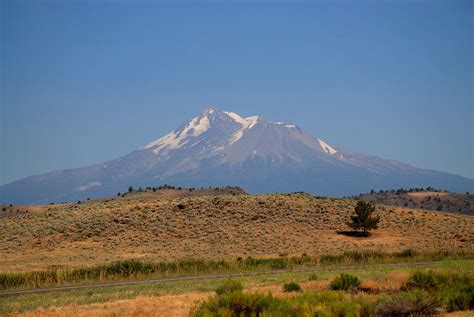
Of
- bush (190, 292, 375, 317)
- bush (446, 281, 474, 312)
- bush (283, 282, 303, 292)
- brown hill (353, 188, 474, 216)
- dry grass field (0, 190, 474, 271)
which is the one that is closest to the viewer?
bush (190, 292, 375, 317)

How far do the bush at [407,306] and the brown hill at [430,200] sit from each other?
3741 inches

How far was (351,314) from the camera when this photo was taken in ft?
46.4

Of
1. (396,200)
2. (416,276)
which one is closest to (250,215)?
(416,276)

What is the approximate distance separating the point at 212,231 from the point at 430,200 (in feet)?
234

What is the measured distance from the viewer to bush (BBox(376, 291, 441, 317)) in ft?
49.4

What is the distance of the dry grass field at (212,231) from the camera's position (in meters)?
49.0

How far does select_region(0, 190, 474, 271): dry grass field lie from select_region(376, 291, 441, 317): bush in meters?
30.8

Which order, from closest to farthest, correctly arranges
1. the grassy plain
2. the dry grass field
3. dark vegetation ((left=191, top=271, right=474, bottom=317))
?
dark vegetation ((left=191, top=271, right=474, bottom=317))
the grassy plain
the dry grass field

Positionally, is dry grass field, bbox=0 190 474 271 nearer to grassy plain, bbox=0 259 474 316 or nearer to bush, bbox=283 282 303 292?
grassy plain, bbox=0 259 474 316


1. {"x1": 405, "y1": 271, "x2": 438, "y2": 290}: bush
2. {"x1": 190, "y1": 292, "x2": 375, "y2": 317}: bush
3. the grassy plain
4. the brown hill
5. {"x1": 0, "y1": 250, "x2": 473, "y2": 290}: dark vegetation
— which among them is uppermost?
{"x1": 190, "y1": 292, "x2": 375, "y2": 317}: bush

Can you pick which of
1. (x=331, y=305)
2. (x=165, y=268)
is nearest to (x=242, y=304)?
(x=331, y=305)

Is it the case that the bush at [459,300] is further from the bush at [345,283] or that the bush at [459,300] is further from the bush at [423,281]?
the bush at [345,283]

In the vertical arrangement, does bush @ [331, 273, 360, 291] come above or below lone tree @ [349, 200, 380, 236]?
above

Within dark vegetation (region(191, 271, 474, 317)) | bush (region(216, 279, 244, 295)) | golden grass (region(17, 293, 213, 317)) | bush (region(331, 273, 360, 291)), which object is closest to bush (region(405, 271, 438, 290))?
bush (region(331, 273, 360, 291))
